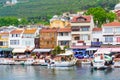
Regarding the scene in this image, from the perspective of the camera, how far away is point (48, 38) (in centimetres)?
7238

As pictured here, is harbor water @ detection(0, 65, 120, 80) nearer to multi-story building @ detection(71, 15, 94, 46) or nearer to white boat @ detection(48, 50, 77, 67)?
white boat @ detection(48, 50, 77, 67)

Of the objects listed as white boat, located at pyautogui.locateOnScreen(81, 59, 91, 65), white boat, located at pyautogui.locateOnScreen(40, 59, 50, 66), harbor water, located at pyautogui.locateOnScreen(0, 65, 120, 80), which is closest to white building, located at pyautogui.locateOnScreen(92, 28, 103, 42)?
white boat, located at pyautogui.locateOnScreen(81, 59, 91, 65)

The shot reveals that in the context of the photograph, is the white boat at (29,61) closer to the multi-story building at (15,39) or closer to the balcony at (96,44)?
the multi-story building at (15,39)

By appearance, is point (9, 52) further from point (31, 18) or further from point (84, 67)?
point (31, 18)

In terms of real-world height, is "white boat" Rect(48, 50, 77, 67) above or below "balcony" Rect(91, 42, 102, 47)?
below

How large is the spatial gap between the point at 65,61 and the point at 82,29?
9779mm

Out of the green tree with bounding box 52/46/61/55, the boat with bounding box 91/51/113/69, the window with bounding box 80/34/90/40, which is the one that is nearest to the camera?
the boat with bounding box 91/51/113/69

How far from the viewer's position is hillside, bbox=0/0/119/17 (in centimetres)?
11988

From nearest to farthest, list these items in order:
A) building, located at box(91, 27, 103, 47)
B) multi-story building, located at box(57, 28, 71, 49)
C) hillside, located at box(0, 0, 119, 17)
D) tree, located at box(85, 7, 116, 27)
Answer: building, located at box(91, 27, 103, 47) < multi-story building, located at box(57, 28, 71, 49) < tree, located at box(85, 7, 116, 27) < hillside, located at box(0, 0, 119, 17)

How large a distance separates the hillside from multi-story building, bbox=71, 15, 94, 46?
4246 cm

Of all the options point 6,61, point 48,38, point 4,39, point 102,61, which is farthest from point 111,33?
point 4,39

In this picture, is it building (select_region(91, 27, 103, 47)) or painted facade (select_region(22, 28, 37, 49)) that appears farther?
painted facade (select_region(22, 28, 37, 49))

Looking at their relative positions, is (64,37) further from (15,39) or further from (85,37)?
(15,39)

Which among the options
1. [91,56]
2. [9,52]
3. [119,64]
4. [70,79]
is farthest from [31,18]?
[70,79]
